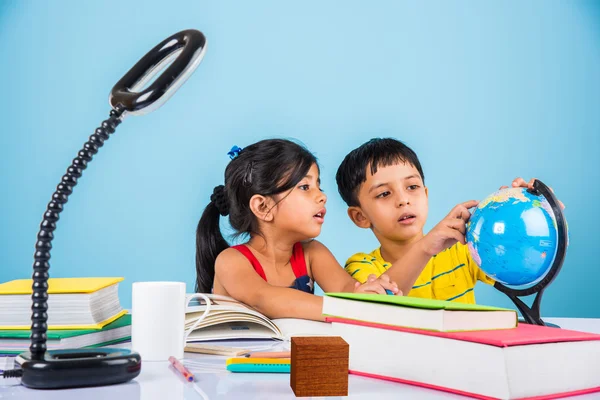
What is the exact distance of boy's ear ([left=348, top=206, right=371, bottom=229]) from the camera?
2.37 meters

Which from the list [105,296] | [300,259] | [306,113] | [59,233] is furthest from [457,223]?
[59,233]

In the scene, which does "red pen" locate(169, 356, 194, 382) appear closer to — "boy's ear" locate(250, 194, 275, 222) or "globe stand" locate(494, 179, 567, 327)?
"globe stand" locate(494, 179, 567, 327)

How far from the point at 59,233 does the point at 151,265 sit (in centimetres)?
68

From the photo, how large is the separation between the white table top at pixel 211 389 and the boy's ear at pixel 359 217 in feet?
4.58

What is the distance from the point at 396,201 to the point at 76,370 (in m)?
1.46

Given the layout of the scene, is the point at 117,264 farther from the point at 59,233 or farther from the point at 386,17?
the point at 386,17

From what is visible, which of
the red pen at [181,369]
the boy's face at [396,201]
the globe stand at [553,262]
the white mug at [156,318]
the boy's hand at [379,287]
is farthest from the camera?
the boy's face at [396,201]

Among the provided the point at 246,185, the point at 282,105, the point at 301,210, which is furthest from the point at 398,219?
the point at 282,105

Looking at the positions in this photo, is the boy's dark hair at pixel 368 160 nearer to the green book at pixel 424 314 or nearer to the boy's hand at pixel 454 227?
the boy's hand at pixel 454 227

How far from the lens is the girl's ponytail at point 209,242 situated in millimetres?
2238

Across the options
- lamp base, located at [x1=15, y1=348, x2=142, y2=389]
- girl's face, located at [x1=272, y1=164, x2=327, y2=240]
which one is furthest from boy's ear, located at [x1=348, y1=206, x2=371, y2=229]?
lamp base, located at [x1=15, y1=348, x2=142, y2=389]

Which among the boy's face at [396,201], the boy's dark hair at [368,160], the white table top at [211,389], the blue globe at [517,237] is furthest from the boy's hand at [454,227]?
the white table top at [211,389]

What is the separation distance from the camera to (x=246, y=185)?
2.16 metres

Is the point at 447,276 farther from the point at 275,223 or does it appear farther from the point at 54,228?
the point at 54,228
